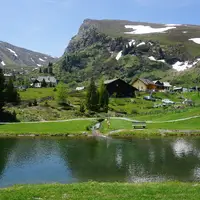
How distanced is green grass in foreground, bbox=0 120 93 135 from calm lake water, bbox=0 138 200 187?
5.84 m

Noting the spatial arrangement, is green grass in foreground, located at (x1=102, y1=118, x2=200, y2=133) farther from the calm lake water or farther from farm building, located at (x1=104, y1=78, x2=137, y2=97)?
farm building, located at (x1=104, y1=78, x2=137, y2=97)

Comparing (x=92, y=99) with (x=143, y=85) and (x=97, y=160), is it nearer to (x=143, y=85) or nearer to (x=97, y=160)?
(x=97, y=160)

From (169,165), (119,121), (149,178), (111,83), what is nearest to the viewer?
(149,178)

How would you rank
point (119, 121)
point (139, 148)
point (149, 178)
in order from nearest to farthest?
point (149, 178) < point (139, 148) < point (119, 121)

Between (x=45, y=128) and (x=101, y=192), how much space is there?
50320 millimetres

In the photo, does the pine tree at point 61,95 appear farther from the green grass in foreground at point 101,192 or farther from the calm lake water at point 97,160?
the green grass in foreground at point 101,192

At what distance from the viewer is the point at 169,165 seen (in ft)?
141

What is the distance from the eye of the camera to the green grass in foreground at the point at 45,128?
70312 millimetres

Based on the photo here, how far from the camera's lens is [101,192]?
2541 centimetres

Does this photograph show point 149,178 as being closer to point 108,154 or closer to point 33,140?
point 108,154

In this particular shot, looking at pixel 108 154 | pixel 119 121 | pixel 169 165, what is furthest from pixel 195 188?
pixel 119 121

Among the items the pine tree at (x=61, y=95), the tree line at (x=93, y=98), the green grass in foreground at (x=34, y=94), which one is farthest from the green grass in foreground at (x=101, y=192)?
the green grass in foreground at (x=34, y=94)

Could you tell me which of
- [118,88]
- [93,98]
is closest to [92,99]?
[93,98]

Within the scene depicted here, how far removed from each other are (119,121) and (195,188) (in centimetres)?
5842
